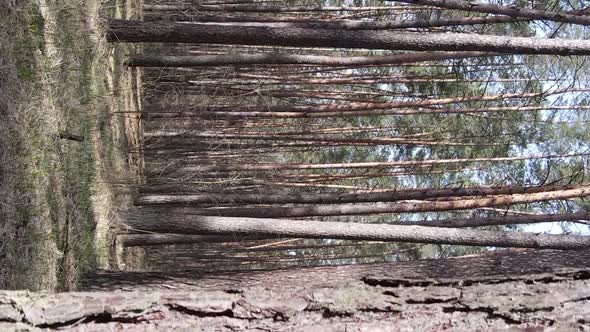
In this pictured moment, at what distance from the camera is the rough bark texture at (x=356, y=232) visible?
468cm

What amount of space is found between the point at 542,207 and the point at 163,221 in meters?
6.79

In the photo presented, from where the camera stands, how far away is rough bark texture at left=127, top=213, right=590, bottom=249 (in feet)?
15.4

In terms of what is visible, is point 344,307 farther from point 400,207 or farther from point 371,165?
point 371,165

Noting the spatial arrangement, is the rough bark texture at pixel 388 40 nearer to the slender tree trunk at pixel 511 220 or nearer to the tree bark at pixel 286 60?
the tree bark at pixel 286 60

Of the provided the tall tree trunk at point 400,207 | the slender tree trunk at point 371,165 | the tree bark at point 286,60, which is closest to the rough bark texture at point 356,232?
the tall tree trunk at point 400,207

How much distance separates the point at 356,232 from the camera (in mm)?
4887

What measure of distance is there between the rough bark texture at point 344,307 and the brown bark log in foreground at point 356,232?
290 cm

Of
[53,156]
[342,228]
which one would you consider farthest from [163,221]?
[342,228]

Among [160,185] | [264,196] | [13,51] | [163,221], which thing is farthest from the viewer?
[160,185]

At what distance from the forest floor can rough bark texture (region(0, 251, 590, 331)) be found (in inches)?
101

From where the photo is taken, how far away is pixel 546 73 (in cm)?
986

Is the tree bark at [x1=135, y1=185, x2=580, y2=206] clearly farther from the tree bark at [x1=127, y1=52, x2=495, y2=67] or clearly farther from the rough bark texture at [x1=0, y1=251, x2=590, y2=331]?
the rough bark texture at [x1=0, y1=251, x2=590, y2=331]

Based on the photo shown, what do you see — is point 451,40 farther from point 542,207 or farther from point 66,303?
point 542,207

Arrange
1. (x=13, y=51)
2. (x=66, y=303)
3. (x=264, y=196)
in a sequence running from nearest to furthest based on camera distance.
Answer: (x=66, y=303) → (x=13, y=51) → (x=264, y=196)
